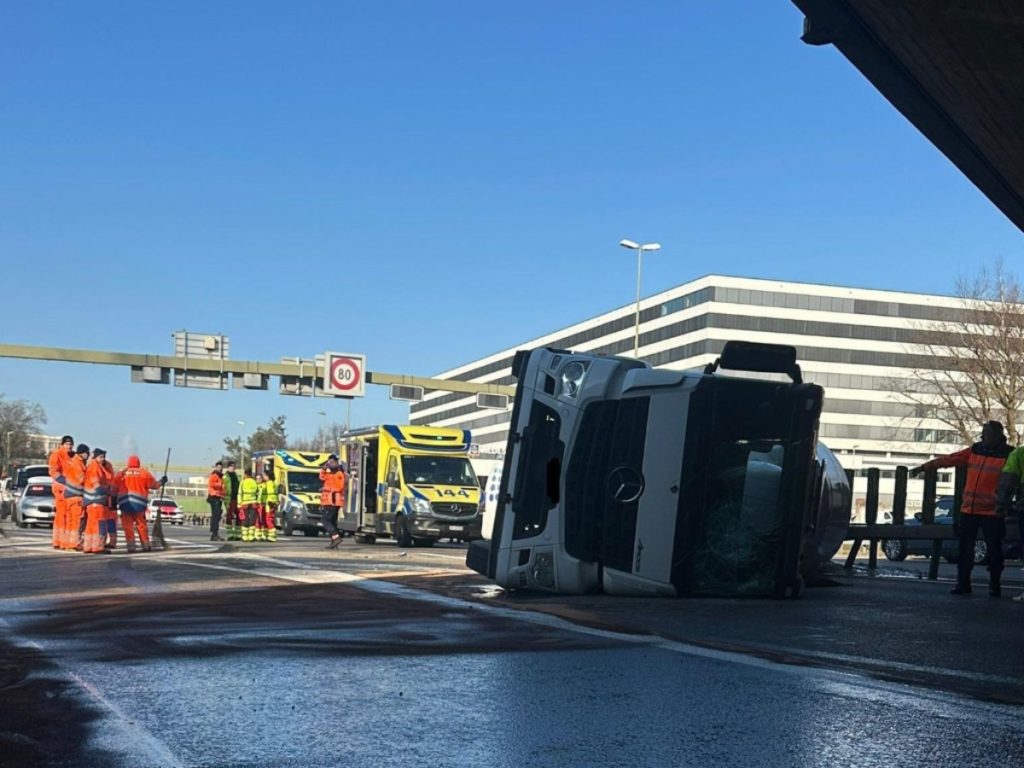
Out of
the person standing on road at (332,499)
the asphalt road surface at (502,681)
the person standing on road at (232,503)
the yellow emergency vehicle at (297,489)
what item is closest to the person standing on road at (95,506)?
the person standing on road at (332,499)

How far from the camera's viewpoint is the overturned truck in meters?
10.4

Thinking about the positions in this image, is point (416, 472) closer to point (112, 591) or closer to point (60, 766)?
point (112, 591)

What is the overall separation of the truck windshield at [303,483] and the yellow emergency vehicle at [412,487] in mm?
7948

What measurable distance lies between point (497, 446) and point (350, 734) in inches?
4693

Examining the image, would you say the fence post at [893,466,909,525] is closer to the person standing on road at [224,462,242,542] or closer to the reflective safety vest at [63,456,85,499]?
the reflective safety vest at [63,456,85,499]

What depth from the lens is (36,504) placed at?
112ft

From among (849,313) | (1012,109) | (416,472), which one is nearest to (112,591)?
(1012,109)

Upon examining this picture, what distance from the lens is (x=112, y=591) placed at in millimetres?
11359

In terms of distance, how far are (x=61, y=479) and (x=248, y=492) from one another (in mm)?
6712

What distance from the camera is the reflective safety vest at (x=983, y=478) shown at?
11.7 m

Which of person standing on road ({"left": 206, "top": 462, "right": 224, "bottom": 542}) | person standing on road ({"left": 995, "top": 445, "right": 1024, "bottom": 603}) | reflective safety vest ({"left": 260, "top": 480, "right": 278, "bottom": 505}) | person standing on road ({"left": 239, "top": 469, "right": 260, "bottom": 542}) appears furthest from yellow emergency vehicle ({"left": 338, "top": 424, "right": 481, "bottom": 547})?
person standing on road ({"left": 995, "top": 445, "right": 1024, "bottom": 603})

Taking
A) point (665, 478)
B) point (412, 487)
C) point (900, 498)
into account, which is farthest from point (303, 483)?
point (665, 478)

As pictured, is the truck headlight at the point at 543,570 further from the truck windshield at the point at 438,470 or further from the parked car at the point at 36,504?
the parked car at the point at 36,504

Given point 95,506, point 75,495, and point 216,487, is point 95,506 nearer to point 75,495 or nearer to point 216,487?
point 75,495
